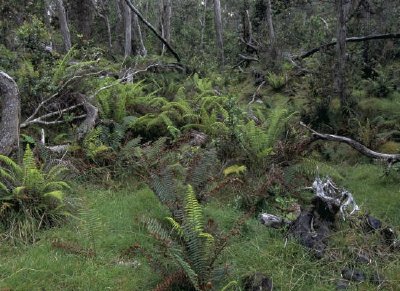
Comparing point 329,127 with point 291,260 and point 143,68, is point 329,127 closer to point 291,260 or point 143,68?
point 291,260

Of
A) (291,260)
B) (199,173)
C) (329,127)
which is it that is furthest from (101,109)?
(291,260)

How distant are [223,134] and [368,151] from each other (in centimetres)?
255

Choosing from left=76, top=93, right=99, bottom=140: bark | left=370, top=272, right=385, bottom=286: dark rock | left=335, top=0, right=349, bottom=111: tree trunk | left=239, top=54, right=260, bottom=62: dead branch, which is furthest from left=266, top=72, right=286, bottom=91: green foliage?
left=370, top=272, right=385, bottom=286: dark rock

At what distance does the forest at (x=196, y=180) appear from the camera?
453 cm

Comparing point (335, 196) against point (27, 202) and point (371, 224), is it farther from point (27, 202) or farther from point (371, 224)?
point (27, 202)

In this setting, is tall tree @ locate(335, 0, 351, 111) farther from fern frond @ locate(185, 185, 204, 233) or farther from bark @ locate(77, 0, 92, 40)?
bark @ locate(77, 0, 92, 40)

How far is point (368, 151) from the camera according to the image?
758 centimetres

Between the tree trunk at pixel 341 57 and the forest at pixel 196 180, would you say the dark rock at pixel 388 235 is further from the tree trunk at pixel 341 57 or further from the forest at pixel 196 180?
the tree trunk at pixel 341 57

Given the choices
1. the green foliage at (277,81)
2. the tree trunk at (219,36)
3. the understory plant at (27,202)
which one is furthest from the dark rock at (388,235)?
the tree trunk at (219,36)

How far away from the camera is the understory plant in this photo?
17.4ft

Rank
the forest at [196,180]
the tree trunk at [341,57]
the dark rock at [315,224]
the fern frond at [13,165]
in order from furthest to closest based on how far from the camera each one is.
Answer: the tree trunk at [341,57] < the fern frond at [13,165] < the dark rock at [315,224] < the forest at [196,180]

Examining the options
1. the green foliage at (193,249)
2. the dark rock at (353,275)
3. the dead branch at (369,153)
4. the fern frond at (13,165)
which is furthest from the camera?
the dead branch at (369,153)

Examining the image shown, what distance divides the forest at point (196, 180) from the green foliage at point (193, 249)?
0.05ft

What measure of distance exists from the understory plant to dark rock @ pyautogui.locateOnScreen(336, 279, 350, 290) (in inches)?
129
